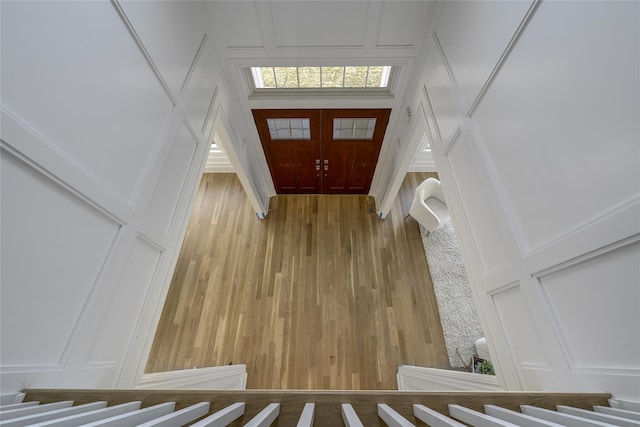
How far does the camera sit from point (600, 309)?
2.42ft

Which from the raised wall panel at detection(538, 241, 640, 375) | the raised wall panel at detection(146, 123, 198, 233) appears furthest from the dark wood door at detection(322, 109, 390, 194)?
the raised wall panel at detection(538, 241, 640, 375)

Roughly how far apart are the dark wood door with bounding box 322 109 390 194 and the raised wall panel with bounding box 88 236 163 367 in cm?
228

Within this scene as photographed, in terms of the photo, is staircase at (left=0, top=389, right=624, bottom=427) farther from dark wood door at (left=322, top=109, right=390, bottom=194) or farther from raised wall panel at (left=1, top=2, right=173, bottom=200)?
dark wood door at (left=322, top=109, right=390, bottom=194)

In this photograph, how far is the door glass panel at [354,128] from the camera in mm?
2912

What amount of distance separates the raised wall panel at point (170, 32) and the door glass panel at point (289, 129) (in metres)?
1.23

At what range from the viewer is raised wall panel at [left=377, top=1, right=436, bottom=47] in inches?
71.2

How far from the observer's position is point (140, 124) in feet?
3.92

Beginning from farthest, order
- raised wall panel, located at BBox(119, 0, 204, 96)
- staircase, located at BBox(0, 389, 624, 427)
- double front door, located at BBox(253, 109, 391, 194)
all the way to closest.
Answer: double front door, located at BBox(253, 109, 391, 194) < raised wall panel, located at BBox(119, 0, 204, 96) < staircase, located at BBox(0, 389, 624, 427)

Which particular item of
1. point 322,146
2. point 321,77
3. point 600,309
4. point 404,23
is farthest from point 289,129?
point 600,309

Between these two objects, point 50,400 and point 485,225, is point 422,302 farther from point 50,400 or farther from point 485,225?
point 50,400

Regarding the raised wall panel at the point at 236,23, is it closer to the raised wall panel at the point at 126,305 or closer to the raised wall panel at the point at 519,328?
the raised wall panel at the point at 126,305

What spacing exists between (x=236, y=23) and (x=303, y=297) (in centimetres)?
277

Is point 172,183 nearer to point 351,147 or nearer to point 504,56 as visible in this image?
point 504,56

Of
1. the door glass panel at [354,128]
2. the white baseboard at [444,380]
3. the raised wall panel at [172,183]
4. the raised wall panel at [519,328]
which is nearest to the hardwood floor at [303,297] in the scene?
the white baseboard at [444,380]
